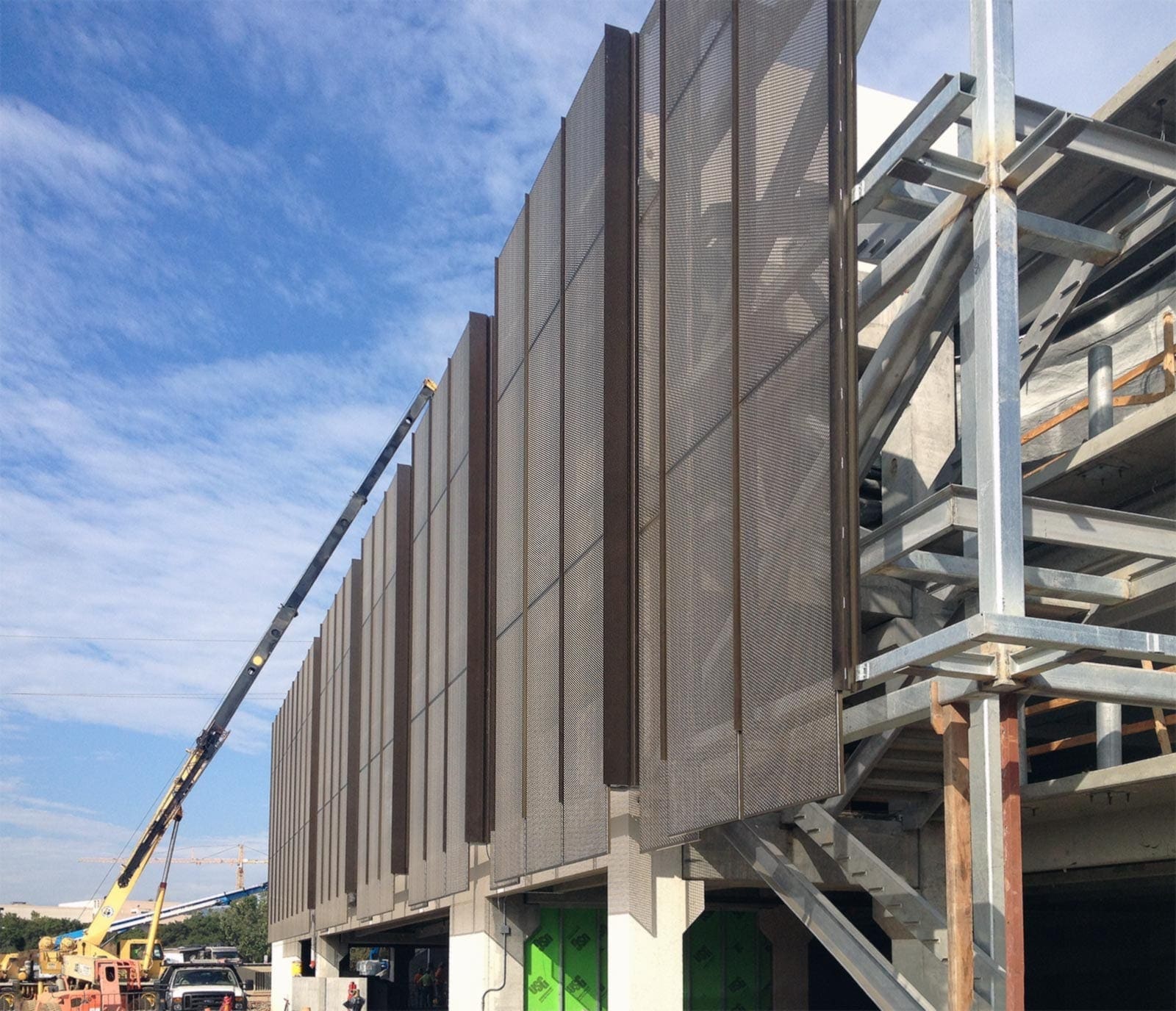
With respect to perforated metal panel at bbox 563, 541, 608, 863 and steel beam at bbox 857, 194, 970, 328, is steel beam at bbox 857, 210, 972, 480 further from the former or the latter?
perforated metal panel at bbox 563, 541, 608, 863

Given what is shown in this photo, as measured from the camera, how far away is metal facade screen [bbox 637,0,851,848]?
13.4m

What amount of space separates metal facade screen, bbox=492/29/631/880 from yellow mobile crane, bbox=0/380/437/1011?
25.7 metres

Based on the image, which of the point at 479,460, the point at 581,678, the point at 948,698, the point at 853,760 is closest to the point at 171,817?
the point at 479,460

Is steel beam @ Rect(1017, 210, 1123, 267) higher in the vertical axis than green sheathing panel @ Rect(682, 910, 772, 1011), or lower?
higher

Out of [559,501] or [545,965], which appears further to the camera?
[545,965]

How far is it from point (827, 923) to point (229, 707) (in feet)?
170

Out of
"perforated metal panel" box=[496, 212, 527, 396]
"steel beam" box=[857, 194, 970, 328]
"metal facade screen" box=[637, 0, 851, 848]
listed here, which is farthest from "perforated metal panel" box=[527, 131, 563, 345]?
"steel beam" box=[857, 194, 970, 328]

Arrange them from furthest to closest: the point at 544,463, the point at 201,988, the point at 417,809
Answer: the point at 201,988, the point at 417,809, the point at 544,463

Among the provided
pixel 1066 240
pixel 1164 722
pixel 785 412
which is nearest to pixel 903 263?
pixel 1066 240

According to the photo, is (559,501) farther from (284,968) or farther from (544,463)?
(284,968)

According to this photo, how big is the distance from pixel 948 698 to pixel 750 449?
380cm

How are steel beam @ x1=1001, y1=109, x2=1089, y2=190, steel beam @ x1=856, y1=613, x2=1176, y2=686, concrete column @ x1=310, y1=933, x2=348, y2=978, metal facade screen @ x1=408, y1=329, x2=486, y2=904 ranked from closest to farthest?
steel beam @ x1=856, y1=613, x2=1176, y2=686
steel beam @ x1=1001, y1=109, x2=1089, y2=190
metal facade screen @ x1=408, y1=329, x2=486, y2=904
concrete column @ x1=310, y1=933, x2=348, y2=978

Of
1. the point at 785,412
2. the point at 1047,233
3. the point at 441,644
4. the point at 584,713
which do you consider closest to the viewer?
the point at 1047,233

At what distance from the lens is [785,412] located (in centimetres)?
1413
